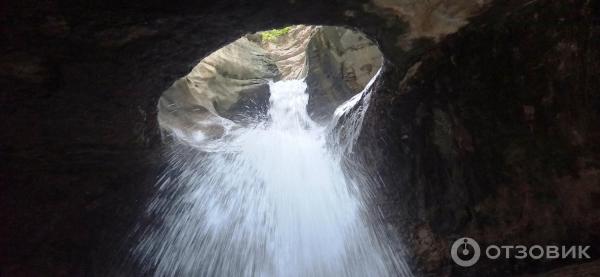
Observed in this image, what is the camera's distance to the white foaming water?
4.48 meters

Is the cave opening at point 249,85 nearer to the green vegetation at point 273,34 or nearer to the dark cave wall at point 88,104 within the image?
the dark cave wall at point 88,104

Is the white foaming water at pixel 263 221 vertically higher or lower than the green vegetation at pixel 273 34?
lower

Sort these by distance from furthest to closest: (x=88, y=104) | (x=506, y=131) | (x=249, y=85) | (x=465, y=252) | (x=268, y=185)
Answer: (x=249, y=85) < (x=268, y=185) < (x=465, y=252) < (x=506, y=131) < (x=88, y=104)

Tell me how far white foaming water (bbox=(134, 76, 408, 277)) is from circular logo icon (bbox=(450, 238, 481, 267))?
653mm

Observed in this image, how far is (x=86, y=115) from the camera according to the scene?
2.96 meters

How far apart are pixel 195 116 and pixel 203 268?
10.0 feet

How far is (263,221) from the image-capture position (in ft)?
17.9

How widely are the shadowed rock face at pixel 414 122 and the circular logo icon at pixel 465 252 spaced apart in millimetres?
79

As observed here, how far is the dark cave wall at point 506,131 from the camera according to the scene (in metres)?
3.04

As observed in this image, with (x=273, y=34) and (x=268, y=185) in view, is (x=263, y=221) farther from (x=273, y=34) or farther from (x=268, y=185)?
(x=273, y=34)

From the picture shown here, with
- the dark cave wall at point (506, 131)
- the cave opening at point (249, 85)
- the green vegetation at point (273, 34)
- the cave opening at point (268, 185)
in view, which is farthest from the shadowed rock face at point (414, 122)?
the green vegetation at point (273, 34)

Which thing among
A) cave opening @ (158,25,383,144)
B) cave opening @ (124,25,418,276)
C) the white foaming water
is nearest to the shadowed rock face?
cave opening @ (124,25,418,276)

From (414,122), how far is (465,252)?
4.40 feet

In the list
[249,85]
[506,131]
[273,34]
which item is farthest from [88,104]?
[273,34]
